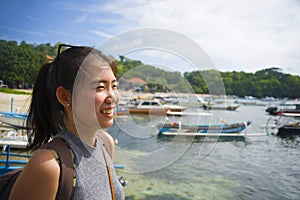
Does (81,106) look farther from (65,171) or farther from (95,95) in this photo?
(65,171)

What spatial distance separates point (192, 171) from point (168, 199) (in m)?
2.72

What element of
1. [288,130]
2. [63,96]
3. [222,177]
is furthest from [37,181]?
[288,130]

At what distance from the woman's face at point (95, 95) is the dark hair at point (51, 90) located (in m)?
0.04

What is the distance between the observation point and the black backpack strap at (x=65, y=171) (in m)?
0.66

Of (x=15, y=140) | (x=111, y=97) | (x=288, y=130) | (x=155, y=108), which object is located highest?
(x=111, y=97)

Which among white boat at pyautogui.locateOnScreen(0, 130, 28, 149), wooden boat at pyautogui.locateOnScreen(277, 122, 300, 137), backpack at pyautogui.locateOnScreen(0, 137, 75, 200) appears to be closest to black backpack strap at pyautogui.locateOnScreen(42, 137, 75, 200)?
backpack at pyautogui.locateOnScreen(0, 137, 75, 200)

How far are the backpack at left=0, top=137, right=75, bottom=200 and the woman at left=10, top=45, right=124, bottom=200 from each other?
27 millimetres

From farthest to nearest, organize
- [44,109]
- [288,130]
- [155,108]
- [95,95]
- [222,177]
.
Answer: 1. [288,130]
2. [222,177]
3. [155,108]
4. [44,109]
5. [95,95]

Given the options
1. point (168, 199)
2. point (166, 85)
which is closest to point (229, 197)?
point (168, 199)

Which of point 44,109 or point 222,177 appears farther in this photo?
point 222,177

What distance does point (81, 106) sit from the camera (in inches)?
30.4

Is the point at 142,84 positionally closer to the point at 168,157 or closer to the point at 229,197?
the point at 168,157

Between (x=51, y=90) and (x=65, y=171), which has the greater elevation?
(x=51, y=90)

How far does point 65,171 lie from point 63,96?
27 centimetres
